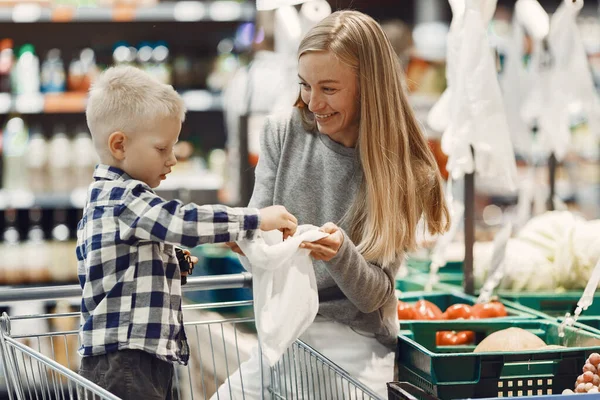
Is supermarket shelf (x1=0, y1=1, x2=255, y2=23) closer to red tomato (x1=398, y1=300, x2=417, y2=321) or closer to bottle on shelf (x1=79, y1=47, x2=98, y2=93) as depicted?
bottle on shelf (x1=79, y1=47, x2=98, y2=93)

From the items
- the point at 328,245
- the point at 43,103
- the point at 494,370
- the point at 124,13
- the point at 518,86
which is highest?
the point at 124,13

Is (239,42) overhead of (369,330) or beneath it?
overhead

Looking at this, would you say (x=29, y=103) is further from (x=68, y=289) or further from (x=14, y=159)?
(x=68, y=289)

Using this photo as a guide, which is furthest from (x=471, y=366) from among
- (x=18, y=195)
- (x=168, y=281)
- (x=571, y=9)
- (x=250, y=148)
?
(x=18, y=195)

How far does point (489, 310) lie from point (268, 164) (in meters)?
0.77

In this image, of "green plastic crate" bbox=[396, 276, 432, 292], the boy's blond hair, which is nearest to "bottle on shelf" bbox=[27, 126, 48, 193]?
"green plastic crate" bbox=[396, 276, 432, 292]

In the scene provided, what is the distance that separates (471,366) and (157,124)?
31.5 inches

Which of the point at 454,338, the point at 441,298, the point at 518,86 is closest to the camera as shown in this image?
the point at 454,338

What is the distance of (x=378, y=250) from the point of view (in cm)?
181

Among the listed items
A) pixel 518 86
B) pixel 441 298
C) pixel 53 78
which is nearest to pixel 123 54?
pixel 53 78

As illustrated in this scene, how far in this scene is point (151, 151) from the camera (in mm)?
1601

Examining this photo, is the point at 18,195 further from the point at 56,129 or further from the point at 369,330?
the point at 369,330

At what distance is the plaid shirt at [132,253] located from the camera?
1527 mm

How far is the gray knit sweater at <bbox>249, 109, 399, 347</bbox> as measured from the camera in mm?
1934
